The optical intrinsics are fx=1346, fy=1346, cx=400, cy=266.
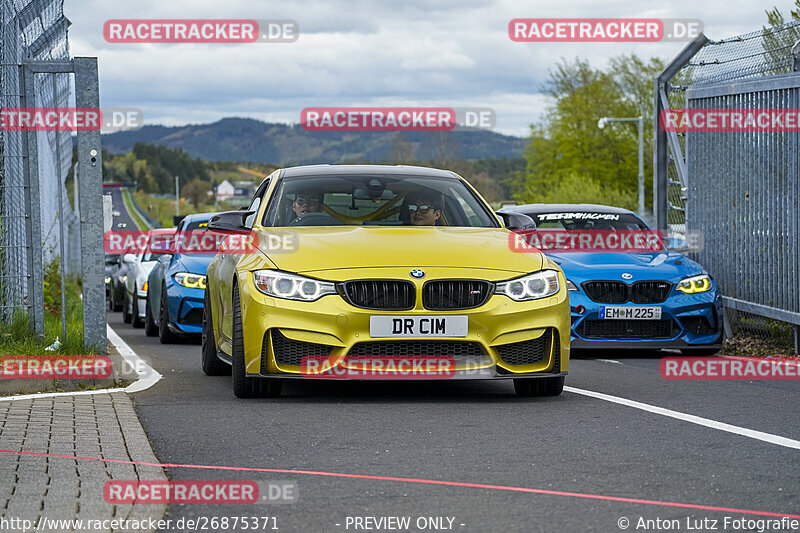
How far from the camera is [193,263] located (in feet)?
49.0

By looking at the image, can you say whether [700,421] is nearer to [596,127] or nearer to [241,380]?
[241,380]

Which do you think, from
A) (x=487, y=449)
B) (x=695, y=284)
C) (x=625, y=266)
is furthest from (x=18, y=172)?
(x=487, y=449)

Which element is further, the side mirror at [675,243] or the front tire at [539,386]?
the side mirror at [675,243]

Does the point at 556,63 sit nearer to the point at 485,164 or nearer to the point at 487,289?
the point at 485,164

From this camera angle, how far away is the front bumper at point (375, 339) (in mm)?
8055

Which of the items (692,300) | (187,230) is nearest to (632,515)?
(692,300)

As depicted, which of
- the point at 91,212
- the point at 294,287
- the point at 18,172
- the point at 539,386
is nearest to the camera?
the point at 294,287

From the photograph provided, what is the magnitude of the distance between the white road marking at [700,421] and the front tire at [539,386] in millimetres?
279

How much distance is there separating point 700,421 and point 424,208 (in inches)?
113

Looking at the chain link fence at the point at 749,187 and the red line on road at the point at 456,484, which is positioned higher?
the chain link fence at the point at 749,187

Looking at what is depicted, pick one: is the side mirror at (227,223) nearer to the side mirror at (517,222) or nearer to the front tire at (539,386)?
the side mirror at (517,222)

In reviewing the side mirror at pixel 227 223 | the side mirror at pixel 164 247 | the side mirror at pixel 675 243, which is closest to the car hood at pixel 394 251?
the side mirror at pixel 227 223

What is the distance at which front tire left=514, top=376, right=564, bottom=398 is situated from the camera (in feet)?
28.6

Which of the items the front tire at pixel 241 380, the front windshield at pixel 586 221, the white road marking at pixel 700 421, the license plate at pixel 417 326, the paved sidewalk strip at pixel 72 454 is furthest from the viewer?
the front windshield at pixel 586 221
